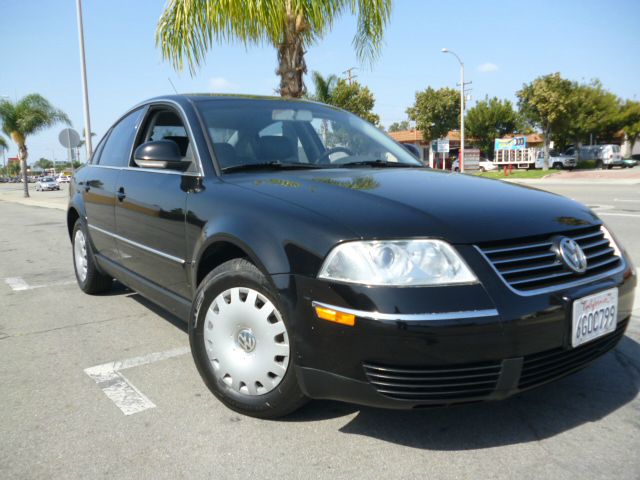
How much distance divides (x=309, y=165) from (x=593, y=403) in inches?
72.8

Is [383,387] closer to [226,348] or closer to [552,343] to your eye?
[552,343]

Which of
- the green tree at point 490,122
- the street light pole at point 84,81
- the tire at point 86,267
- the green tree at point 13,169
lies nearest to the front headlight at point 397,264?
the tire at point 86,267

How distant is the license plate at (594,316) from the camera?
206 cm

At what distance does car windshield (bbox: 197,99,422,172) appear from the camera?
2.98 meters

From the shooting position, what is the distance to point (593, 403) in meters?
2.51

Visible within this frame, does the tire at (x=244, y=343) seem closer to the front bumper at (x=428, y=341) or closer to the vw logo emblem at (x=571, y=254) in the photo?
the front bumper at (x=428, y=341)

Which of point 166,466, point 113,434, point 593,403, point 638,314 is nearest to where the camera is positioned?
point 166,466

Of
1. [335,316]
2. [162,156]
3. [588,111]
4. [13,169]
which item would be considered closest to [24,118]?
[162,156]

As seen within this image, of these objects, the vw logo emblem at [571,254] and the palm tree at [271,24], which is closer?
the vw logo emblem at [571,254]

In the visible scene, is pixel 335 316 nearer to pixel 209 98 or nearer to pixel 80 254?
pixel 209 98

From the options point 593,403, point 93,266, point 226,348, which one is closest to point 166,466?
point 226,348

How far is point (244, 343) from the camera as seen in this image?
2.35 meters

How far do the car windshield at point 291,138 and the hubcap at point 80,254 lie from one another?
219 centimetres

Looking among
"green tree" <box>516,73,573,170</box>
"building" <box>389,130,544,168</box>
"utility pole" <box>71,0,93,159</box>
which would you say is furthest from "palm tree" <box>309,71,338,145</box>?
"building" <box>389,130,544,168</box>
